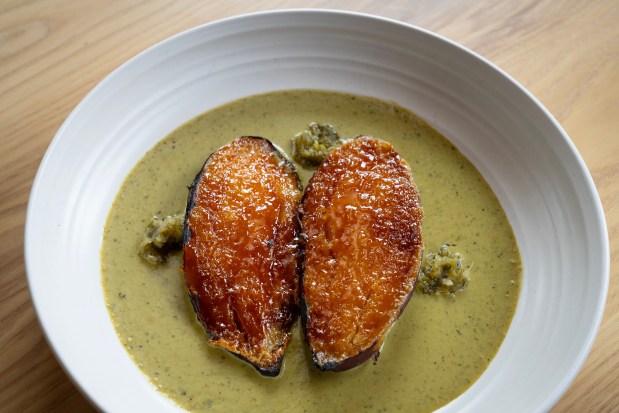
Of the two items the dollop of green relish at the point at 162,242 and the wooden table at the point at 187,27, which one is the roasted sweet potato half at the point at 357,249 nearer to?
the dollop of green relish at the point at 162,242

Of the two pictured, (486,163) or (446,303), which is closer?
(446,303)

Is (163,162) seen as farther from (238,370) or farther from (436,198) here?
(436,198)

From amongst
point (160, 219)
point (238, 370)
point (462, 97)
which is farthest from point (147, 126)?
point (462, 97)

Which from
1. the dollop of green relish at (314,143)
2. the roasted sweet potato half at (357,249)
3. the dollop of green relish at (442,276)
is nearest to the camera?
the roasted sweet potato half at (357,249)

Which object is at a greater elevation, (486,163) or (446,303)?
(486,163)

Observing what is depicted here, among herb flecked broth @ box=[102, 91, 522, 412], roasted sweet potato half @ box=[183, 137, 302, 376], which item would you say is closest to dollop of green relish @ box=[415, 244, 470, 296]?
herb flecked broth @ box=[102, 91, 522, 412]

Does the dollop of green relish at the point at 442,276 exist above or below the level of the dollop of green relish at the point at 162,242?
above

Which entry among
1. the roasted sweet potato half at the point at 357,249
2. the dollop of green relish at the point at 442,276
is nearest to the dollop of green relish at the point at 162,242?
the roasted sweet potato half at the point at 357,249

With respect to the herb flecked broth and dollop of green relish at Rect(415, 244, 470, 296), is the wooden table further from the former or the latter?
dollop of green relish at Rect(415, 244, 470, 296)
